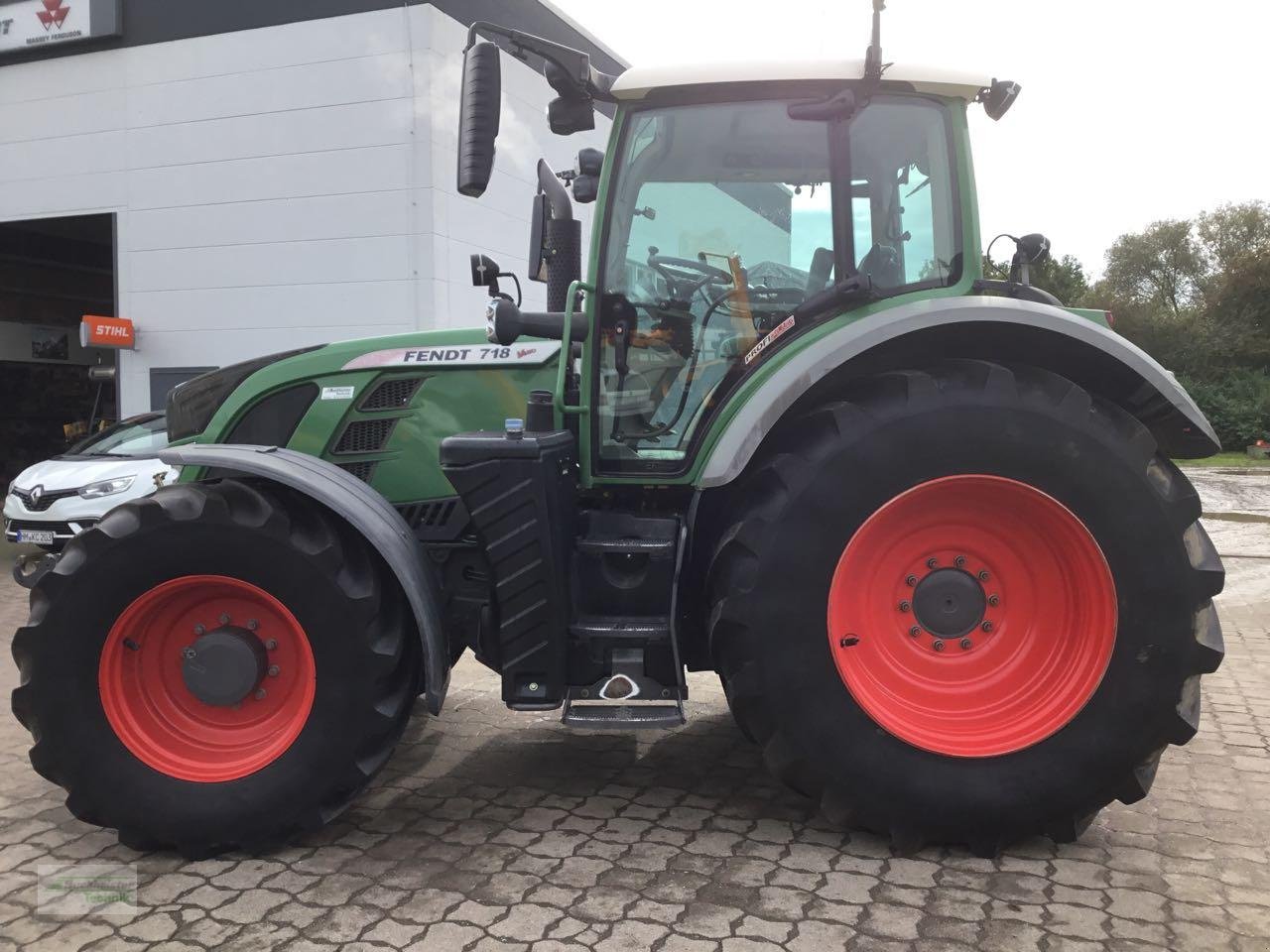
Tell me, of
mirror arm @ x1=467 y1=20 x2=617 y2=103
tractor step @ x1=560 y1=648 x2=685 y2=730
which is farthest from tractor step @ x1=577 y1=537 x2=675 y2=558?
mirror arm @ x1=467 y1=20 x2=617 y2=103

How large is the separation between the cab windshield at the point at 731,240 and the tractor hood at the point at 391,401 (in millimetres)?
423

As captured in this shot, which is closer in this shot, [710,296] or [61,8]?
[710,296]

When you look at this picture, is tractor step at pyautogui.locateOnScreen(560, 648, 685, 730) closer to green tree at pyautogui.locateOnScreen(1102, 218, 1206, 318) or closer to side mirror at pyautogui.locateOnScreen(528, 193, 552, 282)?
side mirror at pyautogui.locateOnScreen(528, 193, 552, 282)

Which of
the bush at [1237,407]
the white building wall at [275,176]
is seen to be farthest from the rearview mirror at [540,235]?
the bush at [1237,407]

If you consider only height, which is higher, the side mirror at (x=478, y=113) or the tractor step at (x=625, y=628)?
the side mirror at (x=478, y=113)

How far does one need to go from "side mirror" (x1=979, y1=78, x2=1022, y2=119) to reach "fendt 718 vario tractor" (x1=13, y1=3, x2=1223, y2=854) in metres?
0.02

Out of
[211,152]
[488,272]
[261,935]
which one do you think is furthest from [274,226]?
[261,935]

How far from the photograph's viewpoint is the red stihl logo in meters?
13.1

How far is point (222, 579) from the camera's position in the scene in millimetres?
3189

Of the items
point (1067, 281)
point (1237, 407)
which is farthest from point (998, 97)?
point (1067, 281)

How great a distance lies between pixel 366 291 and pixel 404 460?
29.8 feet

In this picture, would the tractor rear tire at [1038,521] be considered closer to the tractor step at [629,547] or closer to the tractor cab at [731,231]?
the tractor step at [629,547]

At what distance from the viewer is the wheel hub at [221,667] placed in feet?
10.6

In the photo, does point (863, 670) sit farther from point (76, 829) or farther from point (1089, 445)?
point (76, 829)
